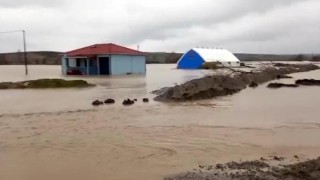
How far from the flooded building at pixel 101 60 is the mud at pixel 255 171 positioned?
34610 mm

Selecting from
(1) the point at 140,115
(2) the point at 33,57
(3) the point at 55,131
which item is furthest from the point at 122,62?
(2) the point at 33,57

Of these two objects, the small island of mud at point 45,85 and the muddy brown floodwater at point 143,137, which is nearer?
the muddy brown floodwater at point 143,137

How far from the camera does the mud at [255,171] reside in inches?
251

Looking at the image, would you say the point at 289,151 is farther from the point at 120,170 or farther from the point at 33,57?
the point at 33,57

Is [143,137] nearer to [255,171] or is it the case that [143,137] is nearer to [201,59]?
[255,171]

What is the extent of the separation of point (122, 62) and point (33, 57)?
8699cm

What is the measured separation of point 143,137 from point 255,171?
4324 millimetres

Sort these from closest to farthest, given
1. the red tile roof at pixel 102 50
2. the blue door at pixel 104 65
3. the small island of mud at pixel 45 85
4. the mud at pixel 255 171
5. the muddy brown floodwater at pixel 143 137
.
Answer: the mud at pixel 255 171
the muddy brown floodwater at pixel 143 137
the small island of mud at pixel 45 85
the red tile roof at pixel 102 50
the blue door at pixel 104 65

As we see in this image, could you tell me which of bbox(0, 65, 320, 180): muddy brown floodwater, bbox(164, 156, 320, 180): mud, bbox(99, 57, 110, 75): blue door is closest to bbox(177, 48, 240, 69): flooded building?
bbox(99, 57, 110, 75): blue door

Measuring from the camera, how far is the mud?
6380mm

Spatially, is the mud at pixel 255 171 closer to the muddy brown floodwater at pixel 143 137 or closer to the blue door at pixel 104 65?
the muddy brown floodwater at pixel 143 137

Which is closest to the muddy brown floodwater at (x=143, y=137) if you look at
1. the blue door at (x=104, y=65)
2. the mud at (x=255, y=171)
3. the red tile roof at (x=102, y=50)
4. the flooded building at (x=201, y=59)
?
the mud at (x=255, y=171)

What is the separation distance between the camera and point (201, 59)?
6019cm

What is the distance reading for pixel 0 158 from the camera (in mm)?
8633
